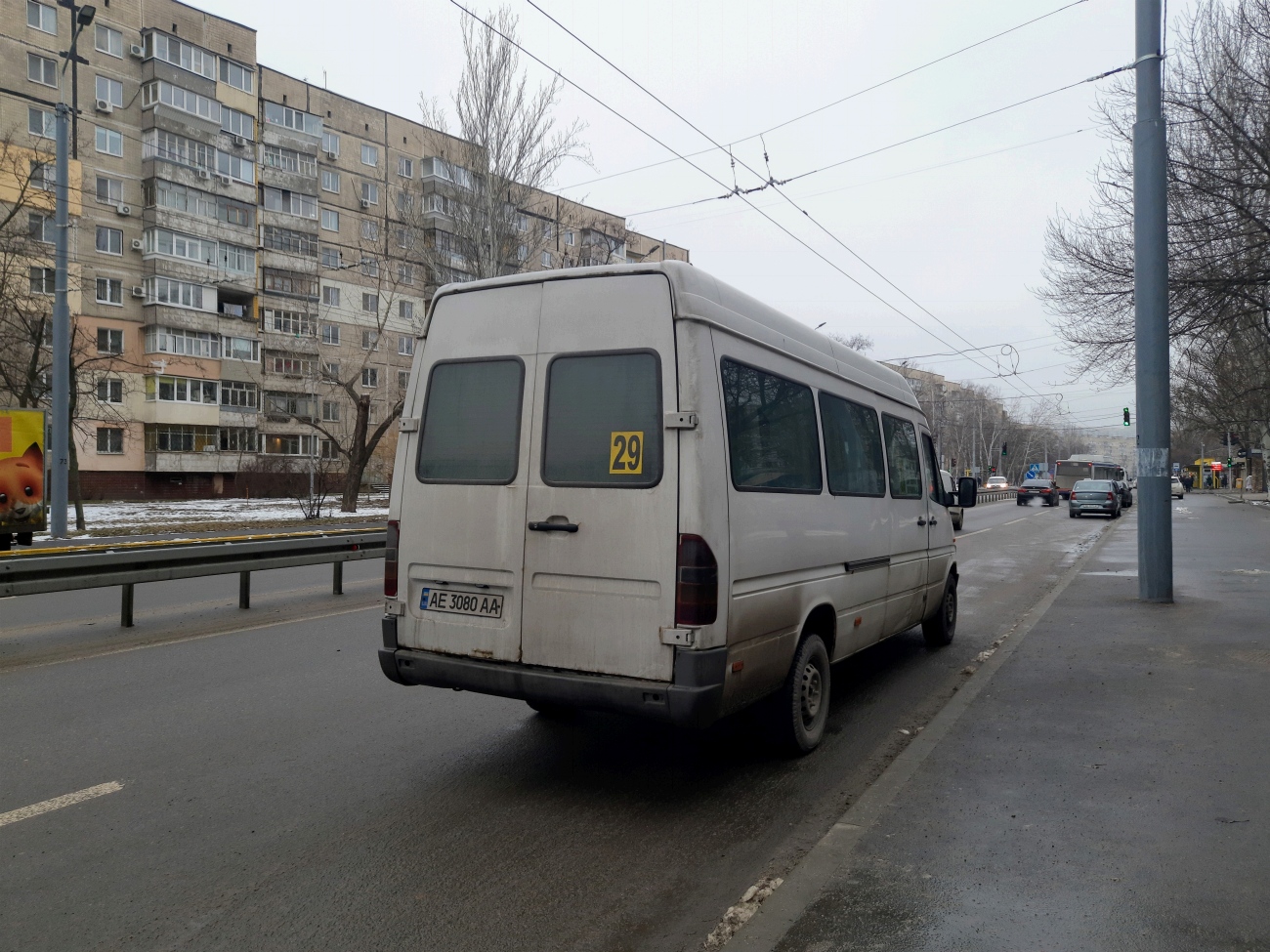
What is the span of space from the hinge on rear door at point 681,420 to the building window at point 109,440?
47358 millimetres

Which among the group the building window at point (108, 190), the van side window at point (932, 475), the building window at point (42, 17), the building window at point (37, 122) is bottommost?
the van side window at point (932, 475)

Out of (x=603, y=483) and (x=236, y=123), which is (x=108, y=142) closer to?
(x=236, y=123)

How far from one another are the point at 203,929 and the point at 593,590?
2048mm

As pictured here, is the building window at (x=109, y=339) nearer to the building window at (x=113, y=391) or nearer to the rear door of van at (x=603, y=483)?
the building window at (x=113, y=391)

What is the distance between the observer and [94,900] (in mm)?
3439

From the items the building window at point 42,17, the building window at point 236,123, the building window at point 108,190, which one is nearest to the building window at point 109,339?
the building window at point 108,190

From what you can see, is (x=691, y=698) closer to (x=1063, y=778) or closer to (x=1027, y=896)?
(x=1027, y=896)

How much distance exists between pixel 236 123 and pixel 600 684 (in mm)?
53378

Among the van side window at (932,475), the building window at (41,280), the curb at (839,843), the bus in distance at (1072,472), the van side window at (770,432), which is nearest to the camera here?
the curb at (839,843)

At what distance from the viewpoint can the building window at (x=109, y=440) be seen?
4481 cm

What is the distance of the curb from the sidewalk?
1.1 inches

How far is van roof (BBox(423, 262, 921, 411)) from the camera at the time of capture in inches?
179

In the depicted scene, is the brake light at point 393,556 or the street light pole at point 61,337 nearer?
the brake light at point 393,556

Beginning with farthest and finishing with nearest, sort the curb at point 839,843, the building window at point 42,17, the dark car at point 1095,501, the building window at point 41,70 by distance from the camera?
the building window at point 41,70, the building window at point 42,17, the dark car at point 1095,501, the curb at point 839,843
